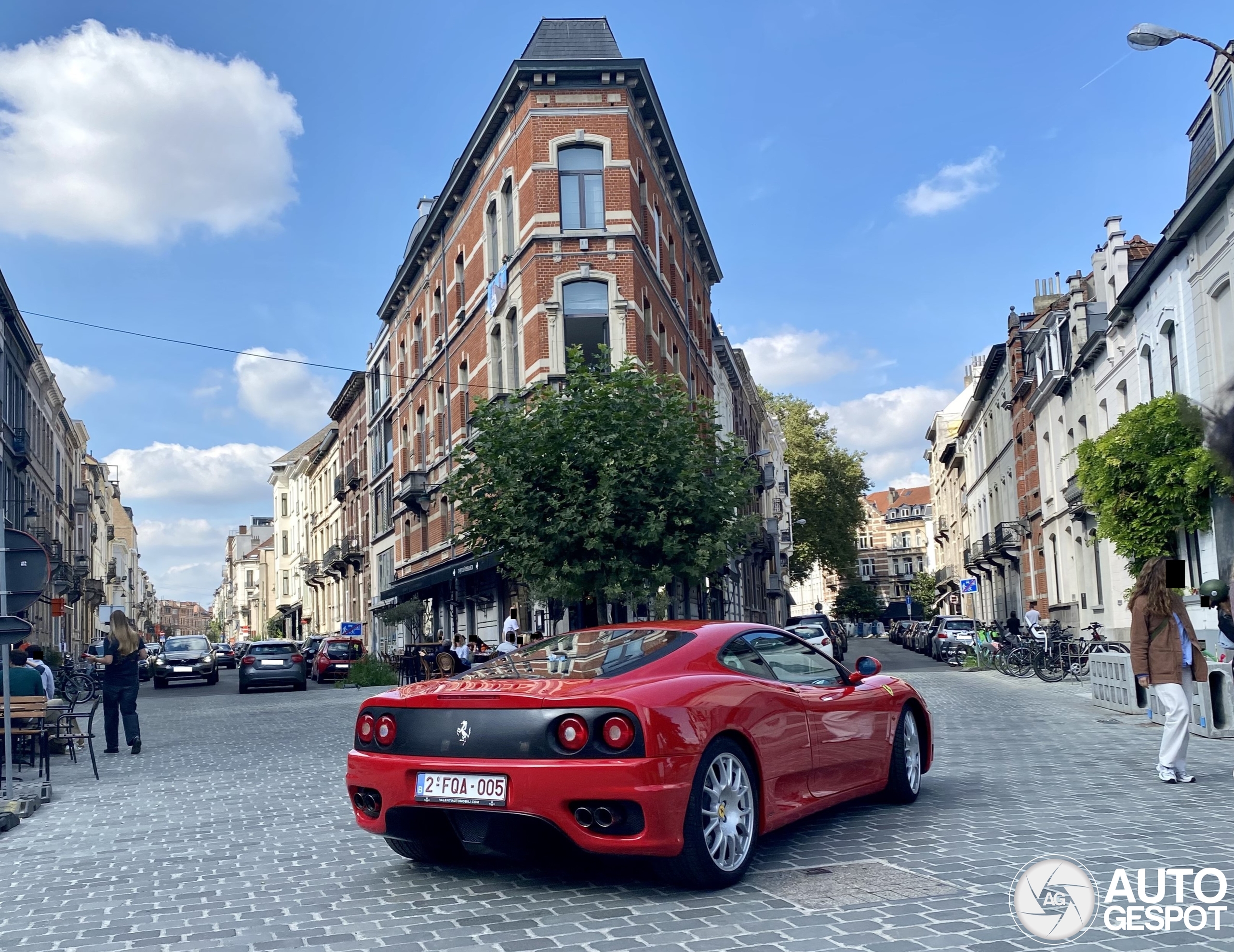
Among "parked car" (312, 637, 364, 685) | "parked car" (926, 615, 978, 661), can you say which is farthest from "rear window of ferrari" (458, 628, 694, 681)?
"parked car" (926, 615, 978, 661)

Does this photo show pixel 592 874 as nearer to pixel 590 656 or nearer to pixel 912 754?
pixel 590 656

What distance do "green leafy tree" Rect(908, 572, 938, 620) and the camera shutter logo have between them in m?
85.2

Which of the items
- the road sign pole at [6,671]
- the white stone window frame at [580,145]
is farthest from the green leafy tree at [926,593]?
the road sign pole at [6,671]

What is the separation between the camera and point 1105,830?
21.6ft

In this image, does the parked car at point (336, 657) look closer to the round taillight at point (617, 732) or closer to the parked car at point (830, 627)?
the parked car at point (830, 627)

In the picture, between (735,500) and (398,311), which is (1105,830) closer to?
(735,500)

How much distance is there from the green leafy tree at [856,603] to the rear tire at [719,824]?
315 ft

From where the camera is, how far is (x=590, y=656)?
625 cm

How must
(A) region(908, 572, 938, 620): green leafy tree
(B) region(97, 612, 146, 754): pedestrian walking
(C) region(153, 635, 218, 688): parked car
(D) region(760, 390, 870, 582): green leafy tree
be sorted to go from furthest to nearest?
1. (A) region(908, 572, 938, 620): green leafy tree
2. (D) region(760, 390, 870, 582): green leafy tree
3. (C) region(153, 635, 218, 688): parked car
4. (B) region(97, 612, 146, 754): pedestrian walking

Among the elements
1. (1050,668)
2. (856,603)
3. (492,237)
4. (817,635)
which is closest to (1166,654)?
(1050,668)

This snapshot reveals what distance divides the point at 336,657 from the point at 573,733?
33563mm

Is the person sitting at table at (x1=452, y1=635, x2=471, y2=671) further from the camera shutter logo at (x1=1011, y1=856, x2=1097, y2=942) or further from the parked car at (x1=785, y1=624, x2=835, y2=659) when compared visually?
the camera shutter logo at (x1=1011, y1=856, x2=1097, y2=942)

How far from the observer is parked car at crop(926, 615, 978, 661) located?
37.9m

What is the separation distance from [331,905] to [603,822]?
1.39 metres
